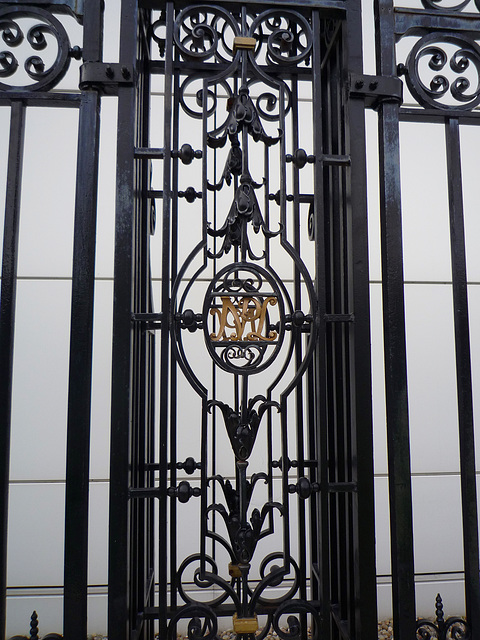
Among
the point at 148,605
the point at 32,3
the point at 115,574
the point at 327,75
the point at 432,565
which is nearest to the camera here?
the point at 115,574

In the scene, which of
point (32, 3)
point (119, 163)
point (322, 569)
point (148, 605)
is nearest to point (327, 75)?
point (119, 163)

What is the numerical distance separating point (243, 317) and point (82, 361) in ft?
1.54

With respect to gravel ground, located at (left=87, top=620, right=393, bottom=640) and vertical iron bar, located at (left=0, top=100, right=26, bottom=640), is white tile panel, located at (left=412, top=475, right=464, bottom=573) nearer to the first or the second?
gravel ground, located at (left=87, top=620, right=393, bottom=640)

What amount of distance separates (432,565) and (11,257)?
98.3 inches

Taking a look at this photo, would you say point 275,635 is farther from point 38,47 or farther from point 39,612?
point 38,47

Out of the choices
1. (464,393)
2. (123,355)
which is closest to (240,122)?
(123,355)

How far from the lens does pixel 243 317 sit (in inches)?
50.7

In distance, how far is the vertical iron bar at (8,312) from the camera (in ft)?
4.01

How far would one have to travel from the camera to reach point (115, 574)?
3.97 ft

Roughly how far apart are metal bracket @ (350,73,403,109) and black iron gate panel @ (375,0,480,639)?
3cm

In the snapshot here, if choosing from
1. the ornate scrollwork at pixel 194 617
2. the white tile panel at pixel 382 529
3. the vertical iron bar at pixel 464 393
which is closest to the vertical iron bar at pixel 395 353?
the vertical iron bar at pixel 464 393

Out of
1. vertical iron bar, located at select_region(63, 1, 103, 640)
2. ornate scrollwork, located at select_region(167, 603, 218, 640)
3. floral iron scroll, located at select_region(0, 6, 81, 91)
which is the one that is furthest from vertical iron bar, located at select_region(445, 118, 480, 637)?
floral iron scroll, located at select_region(0, 6, 81, 91)

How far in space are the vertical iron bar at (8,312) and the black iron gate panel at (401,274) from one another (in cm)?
107

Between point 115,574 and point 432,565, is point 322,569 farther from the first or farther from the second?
point 432,565
